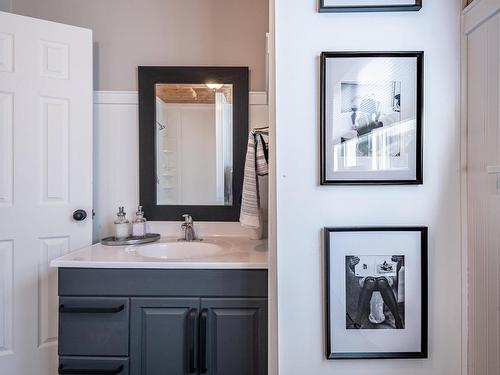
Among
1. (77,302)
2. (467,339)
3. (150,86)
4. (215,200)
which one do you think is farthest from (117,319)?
(467,339)

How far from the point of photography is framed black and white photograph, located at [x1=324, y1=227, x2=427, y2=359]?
0.93m

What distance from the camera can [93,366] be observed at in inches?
44.0

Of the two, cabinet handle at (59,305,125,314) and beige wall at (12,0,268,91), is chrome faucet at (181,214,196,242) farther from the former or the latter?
beige wall at (12,0,268,91)

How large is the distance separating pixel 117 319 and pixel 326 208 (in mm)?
942

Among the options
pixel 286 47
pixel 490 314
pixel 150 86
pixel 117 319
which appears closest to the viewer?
pixel 490 314

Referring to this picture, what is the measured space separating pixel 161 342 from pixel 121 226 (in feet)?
2.21

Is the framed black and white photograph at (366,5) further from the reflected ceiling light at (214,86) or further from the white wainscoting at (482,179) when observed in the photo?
the reflected ceiling light at (214,86)

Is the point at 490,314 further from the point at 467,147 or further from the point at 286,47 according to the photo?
the point at 286,47

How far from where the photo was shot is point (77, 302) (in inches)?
44.4

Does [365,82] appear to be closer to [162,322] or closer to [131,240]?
[162,322]

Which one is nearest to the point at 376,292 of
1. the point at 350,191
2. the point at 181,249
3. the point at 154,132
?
the point at 350,191

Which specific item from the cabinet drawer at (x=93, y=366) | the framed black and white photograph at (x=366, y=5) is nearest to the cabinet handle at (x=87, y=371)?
the cabinet drawer at (x=93, y=366)

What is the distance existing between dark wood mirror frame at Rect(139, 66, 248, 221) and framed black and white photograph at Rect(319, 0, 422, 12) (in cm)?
67

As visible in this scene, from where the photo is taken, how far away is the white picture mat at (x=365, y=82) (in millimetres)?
933
